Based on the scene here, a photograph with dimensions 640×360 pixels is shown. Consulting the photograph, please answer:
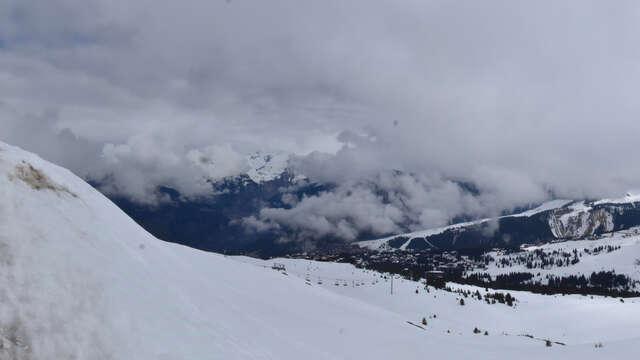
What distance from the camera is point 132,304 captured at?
971 centimetres

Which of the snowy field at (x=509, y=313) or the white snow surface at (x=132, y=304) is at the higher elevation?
the white snow surface at (x=132, y=304)

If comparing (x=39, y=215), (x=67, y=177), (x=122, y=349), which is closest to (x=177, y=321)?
(x=122, y=349)

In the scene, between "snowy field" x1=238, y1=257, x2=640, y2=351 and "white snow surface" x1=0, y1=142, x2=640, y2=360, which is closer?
"white snow surface" x1=0, y1=142, x2=640, y2=360

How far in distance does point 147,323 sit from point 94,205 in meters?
4.04

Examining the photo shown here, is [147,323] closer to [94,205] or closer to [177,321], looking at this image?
[177,321]

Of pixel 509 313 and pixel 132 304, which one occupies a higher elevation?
pixel 132 304

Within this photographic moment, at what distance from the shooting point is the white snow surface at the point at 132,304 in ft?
26.8

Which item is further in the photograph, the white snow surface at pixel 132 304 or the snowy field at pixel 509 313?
the snowy field at pixel 509 313

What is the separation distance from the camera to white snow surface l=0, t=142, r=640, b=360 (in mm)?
8180

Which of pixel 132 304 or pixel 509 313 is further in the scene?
pixel 509 313

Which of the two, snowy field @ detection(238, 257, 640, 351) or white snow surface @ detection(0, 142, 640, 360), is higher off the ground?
white snow surface @ detection(0, 142, 640, 360)

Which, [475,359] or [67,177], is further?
[475,359]

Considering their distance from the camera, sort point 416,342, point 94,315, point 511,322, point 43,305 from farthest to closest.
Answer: point 511,322
point 416,342
point 94,315
point 43,305

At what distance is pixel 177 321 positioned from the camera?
10398mm
